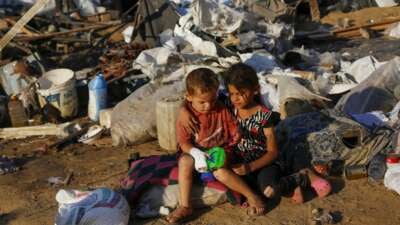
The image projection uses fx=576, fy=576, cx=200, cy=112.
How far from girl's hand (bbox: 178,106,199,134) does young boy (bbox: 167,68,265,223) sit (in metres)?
0.02

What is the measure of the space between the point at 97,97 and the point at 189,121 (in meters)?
2.79

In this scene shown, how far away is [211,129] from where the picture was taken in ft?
13.9

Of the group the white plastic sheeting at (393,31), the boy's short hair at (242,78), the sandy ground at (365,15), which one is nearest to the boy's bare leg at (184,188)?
the boy's short hair at (242,78)

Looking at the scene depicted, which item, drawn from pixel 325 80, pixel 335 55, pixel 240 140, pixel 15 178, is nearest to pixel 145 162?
pixel 240 140

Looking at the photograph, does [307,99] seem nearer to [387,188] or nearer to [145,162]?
[387,188]

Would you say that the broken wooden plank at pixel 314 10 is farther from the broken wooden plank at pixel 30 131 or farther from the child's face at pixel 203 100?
the child's face at pixel 203 100

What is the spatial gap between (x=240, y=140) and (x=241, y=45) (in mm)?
3595

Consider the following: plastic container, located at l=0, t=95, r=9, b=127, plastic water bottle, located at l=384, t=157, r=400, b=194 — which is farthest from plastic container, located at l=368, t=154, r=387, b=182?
plastic container, located at l=0, t=95, r=9, b=127

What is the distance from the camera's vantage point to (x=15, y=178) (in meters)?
5.16

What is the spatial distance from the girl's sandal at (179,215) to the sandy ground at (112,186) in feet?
0.24

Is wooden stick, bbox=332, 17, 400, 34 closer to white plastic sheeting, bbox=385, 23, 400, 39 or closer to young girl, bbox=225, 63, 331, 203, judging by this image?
white plastic sheeting, bbox=385, 23, 400, 39

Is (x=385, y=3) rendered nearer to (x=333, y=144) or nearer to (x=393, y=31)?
(x=393, y=31)

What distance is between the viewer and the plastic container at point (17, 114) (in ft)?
22.4

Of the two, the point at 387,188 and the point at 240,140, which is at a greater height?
the point at 240,140
